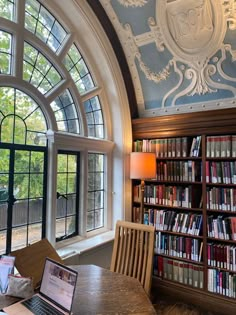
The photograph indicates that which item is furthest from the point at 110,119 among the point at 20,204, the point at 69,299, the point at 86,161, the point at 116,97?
the point at 69,299

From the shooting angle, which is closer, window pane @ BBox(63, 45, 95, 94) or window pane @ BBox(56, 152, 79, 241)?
window pane @ BBox(56, 152, 79, 241)

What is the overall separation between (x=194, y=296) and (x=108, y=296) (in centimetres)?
193

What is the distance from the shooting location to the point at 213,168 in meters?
2.93

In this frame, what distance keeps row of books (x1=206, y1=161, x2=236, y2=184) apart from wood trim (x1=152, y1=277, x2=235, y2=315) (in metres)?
1.29

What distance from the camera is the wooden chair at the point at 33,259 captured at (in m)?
1.73

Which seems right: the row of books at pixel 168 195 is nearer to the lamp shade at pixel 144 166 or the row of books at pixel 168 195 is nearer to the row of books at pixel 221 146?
the lamp shade at pixel 144 166

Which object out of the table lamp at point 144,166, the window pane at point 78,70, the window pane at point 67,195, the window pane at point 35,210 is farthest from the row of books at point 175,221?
the window pane at point 78,70

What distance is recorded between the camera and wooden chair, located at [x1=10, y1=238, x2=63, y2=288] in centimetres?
173

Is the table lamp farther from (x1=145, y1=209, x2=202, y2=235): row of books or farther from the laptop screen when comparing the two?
the laptop screen

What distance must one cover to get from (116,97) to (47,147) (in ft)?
4.13

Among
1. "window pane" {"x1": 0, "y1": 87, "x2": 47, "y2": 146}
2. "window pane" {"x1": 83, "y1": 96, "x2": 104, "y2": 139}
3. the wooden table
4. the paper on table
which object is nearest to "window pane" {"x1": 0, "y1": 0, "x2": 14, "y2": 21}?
"window pane" {"x1": 0, "y1": 87, "x2": 47, "y2": 146}

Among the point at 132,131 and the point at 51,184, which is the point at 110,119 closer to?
the point at 132,131

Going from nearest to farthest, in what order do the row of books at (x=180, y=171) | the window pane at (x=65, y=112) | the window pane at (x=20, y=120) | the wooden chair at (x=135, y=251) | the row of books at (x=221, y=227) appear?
the wooden chair at (x=135, y=251), the window pane at (x=20, y=120), the row of books at (x=221, y=227), the window pane at (x=65, y=112), the row of books at (x=180, y=171)

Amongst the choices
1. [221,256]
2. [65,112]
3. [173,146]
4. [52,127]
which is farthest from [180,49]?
[221,256]
